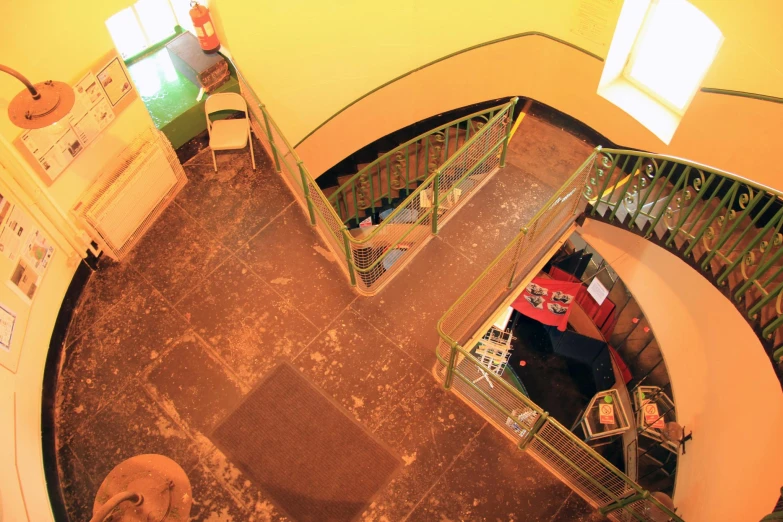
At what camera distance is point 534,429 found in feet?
14.4

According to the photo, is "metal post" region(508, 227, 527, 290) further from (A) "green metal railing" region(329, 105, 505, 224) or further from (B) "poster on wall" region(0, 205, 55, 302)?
(B) "poster on wall" region(0, 205, 55, 302)

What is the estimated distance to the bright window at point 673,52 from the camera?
5848mm

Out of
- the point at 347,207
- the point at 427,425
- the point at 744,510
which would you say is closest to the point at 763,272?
the point at 744,510

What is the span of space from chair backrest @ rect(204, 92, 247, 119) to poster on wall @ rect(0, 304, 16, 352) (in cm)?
268

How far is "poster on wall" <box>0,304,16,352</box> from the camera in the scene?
4.20 m

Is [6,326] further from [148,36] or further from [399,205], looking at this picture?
[148,36]

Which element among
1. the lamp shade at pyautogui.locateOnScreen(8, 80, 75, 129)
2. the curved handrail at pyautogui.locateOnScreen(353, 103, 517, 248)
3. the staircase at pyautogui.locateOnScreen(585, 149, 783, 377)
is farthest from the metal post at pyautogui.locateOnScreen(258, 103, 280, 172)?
the staircase at pyautogui.locateOnScreen(585, 149, 783, 377)

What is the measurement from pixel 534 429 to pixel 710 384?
7.88ft

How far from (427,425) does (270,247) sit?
2.25m

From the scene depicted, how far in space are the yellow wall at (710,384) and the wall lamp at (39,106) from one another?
4835mm

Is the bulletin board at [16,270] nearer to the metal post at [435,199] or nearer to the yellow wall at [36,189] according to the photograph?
the yellow wall at [36,189]

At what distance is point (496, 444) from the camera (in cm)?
473

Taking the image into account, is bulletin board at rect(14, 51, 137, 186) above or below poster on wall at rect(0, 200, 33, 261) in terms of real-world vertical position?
above

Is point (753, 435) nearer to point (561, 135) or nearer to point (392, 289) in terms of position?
point (392, 289)
